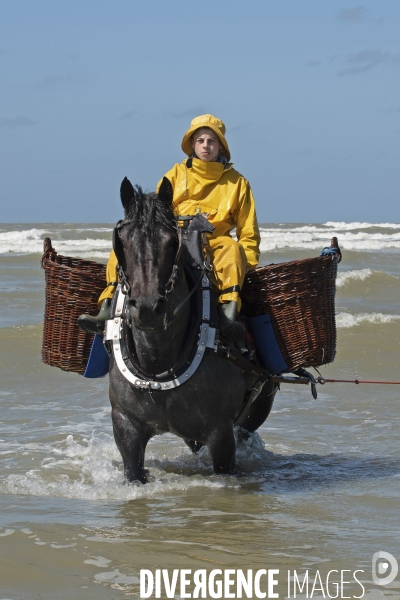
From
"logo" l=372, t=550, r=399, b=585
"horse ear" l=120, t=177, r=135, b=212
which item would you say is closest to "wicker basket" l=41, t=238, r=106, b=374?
"horse ear" l=120, t=177, r=135, b=212

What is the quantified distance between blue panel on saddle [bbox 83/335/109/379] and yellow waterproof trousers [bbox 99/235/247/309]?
0.31m

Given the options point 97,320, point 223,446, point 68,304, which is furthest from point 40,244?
point 223,446

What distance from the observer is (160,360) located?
17.1 ft

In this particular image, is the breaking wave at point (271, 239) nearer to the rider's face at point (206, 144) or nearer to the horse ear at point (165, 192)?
the rider's face at point (206, 144)

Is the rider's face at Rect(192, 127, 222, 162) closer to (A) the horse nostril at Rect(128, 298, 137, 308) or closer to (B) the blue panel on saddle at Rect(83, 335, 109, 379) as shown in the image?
(B) the blue panel on saddle at Rect(83, 335, 109, 379)

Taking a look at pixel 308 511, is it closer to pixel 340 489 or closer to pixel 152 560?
pixel 340 489

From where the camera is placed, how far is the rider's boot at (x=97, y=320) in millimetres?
5523

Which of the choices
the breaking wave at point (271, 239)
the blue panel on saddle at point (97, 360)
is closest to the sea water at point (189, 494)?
the blue panel on saddle at point (97, 360)

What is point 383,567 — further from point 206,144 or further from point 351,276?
point 351,276

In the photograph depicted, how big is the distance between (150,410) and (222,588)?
51.7 inches

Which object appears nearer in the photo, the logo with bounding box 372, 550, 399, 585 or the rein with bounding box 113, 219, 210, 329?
the logo with bounding box 372, 550, 399, 585

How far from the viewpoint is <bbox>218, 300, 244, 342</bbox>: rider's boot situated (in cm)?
539

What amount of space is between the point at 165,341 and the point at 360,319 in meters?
9.88

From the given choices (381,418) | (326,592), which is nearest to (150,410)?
(326,592)
